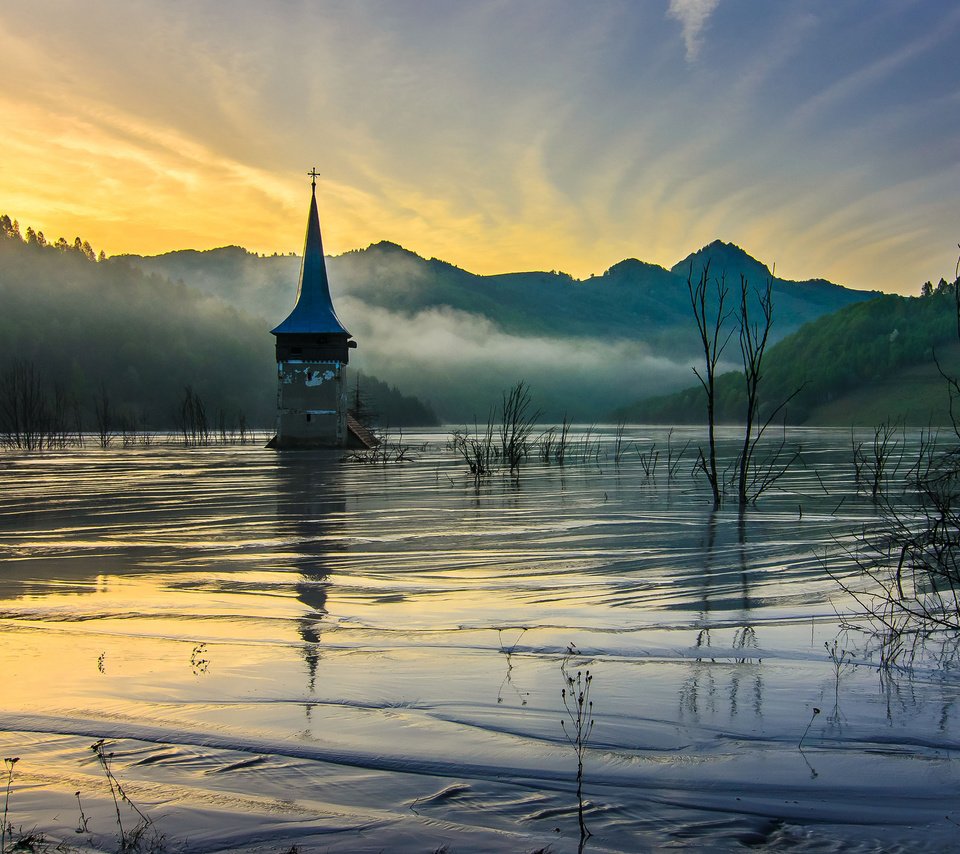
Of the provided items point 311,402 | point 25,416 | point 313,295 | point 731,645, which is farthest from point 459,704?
point 25,416

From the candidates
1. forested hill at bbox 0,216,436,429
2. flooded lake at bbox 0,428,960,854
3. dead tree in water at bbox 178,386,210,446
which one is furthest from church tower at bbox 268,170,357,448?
forested hill at bbox 0,216,436,429

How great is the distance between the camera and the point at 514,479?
1080 inches

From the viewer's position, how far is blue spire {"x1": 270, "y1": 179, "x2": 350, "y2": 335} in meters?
53.8

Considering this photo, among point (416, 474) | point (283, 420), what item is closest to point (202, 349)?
point (283, 420)

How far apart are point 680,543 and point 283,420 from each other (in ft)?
143

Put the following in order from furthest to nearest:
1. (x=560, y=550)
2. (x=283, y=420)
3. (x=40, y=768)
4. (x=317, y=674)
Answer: (x=283, y=420), (x=560, y=550), (x=317, y=674), (x=40, y=768)

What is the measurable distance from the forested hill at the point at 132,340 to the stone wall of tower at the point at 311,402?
80.9m

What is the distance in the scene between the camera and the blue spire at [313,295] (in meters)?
53.8

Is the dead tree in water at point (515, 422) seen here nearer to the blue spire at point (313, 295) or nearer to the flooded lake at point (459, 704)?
the flooded lake at point (459, 704)

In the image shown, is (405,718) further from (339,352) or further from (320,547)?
(339,352)

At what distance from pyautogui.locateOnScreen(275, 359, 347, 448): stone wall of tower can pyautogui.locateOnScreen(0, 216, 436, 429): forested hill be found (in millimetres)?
80921

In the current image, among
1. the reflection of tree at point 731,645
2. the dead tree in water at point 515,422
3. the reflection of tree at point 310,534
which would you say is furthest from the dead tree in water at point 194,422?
the reflection of tree at point 731,645

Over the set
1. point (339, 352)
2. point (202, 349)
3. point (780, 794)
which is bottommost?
point (780, 794)

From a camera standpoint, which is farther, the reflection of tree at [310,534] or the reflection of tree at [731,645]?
the reflection of tree at [310,534]
